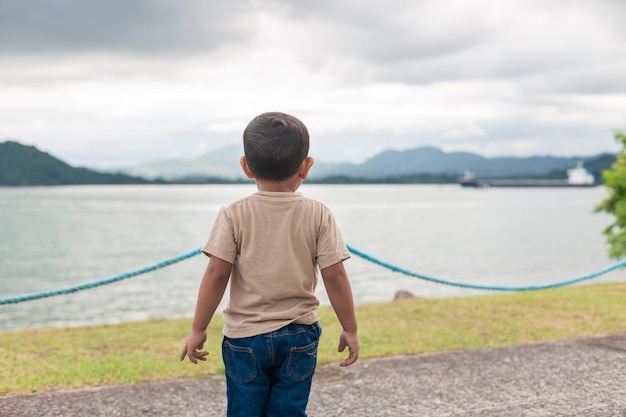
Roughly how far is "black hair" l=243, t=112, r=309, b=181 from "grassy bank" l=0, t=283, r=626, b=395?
10.2 feet

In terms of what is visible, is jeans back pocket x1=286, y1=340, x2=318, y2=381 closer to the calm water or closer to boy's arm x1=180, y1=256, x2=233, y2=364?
boy's arm x1=180, y1=256, x2=233, y2=364

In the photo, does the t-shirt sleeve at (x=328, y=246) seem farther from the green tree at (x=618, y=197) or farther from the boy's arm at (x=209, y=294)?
the green tree at (x=618, y=197)

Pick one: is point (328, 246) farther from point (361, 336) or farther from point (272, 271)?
point (361, 336)

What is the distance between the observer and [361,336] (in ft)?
22.6

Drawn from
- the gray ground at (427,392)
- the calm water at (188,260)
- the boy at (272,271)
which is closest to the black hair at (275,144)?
the boy at (272,271)

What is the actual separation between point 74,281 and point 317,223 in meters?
35.0

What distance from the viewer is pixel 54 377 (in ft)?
17.1

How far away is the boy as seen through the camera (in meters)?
2.71

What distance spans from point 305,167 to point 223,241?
477 millimetres

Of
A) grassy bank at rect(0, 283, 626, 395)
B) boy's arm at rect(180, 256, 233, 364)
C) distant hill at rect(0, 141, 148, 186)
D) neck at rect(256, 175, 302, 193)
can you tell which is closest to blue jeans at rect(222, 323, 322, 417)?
boy's arm at rect(180, 256, 233, 364)

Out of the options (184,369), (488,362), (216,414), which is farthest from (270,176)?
(488,362)

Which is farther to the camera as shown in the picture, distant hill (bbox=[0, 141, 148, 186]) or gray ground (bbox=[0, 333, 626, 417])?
distant hill (bbox=[0, 141, 148, 186])

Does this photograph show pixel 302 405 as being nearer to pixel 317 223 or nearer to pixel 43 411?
pixel 317 223

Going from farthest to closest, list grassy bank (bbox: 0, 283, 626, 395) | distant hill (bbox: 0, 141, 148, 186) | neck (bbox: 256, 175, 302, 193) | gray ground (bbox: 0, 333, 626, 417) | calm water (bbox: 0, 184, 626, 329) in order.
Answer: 1. distant hill (bbox: 0, 141, 148, 186)
2. calm water (bbox: 0, 184, 626, 329)
3. grassy bank (bbox: 0, 283, 626, 395)
4. gray ground (bbox: 0, 333, 626, 417)
5. neck (bbox: 256, 175, 302, 193)
